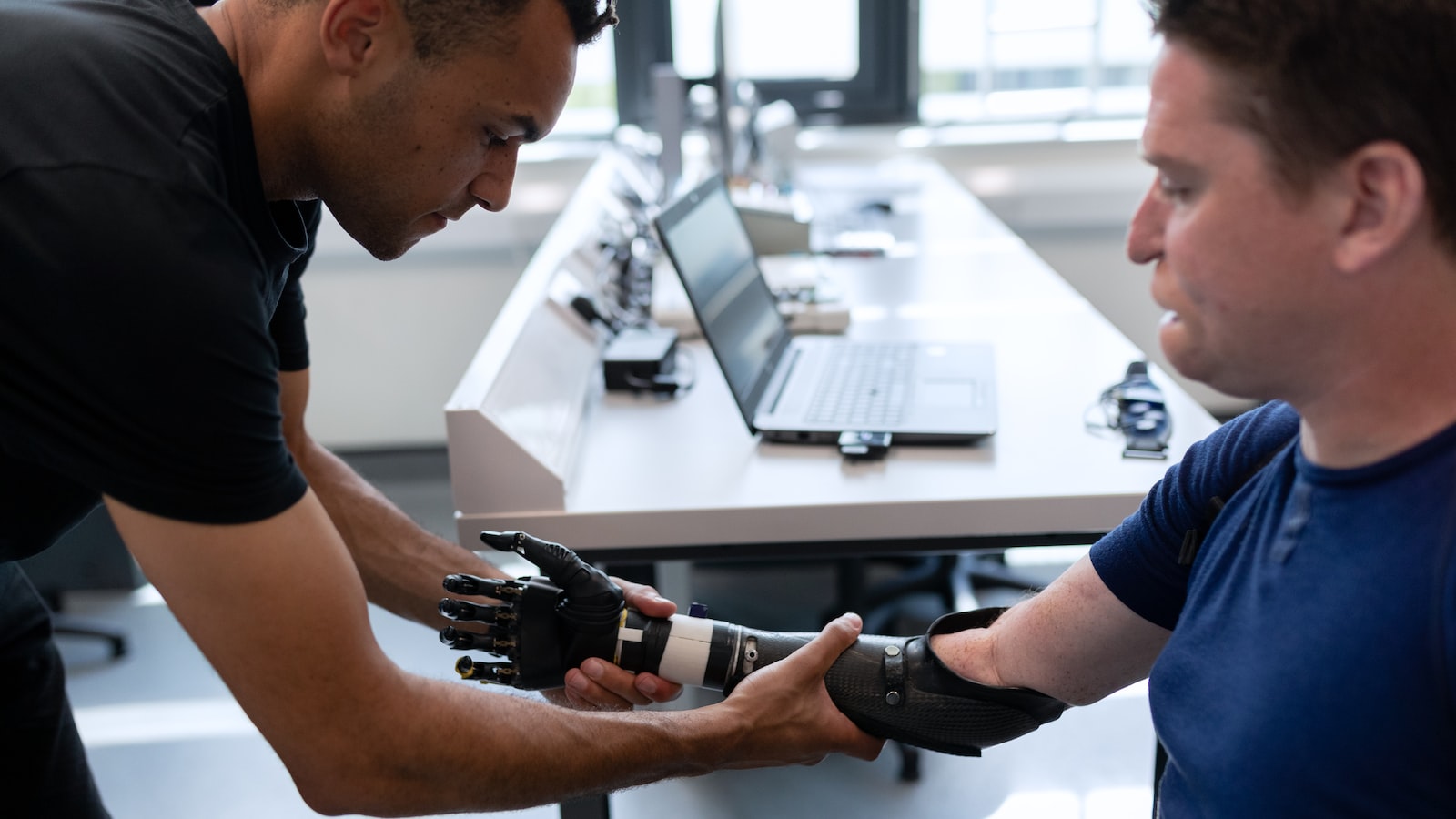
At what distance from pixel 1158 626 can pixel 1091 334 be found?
106cm

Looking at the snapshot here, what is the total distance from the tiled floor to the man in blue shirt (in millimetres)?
1346

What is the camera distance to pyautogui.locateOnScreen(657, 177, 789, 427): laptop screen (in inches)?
63.5

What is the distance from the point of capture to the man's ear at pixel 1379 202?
2.22ft

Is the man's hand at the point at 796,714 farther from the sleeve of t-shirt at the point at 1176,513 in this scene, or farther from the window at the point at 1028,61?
the window at the point at 1028,61

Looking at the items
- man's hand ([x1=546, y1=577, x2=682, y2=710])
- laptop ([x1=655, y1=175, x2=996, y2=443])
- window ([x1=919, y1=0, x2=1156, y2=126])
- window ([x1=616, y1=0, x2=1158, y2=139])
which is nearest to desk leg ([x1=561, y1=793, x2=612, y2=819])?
man's hand ([x1=546, y1=577, x2=682, y2=710])

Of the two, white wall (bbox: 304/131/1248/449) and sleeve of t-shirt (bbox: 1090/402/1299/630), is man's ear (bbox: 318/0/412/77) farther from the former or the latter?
white wall (bbox: 304/131/1248/449)

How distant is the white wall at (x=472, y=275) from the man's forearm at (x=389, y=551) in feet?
7.27

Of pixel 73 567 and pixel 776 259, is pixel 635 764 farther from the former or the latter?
pixel 73 567

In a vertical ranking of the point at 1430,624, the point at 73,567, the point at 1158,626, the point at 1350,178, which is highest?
the point at 1350,178

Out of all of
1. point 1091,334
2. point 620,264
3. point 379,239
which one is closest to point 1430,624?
point 379,239

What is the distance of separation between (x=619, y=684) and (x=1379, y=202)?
88cm

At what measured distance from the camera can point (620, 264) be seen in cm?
223

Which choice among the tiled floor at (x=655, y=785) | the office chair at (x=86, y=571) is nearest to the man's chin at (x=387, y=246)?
the tiled floor at (x=655, y=785)

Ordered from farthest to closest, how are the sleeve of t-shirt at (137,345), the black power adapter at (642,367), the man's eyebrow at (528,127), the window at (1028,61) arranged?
the window at (1028,61) → the black power adapter at (642,367) → the man's eyebrow at (528,127) → the sleeve of t-shirt at (137,345)
